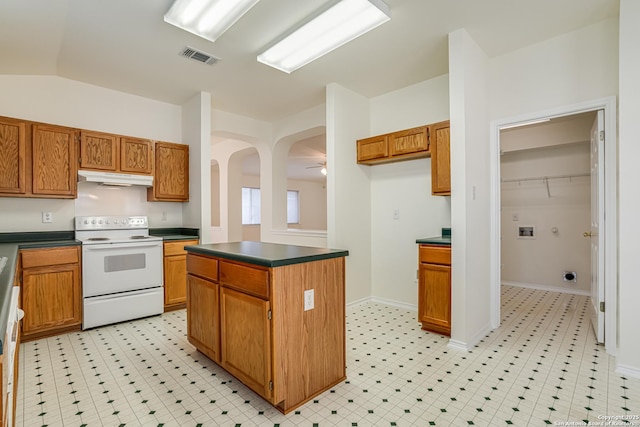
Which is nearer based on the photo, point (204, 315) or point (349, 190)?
point (204, 315)

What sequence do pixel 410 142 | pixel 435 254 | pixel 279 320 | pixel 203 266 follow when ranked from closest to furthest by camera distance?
pixel 279 320, pixel 203 266, pixel 435 254, pixel 410 142

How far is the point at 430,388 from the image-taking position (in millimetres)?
2102

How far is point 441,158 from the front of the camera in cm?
315

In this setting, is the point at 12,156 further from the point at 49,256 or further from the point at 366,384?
the point at 366,384

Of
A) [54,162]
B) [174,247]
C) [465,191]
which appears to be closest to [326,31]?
[465,191]

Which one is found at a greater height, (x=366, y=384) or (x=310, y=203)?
Result: (x=310, y=203)

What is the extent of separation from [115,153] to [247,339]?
295 centimetres

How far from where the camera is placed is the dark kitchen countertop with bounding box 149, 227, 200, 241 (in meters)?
3.98

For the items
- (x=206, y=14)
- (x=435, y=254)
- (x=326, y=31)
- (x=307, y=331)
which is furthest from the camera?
(x=435, y=254)


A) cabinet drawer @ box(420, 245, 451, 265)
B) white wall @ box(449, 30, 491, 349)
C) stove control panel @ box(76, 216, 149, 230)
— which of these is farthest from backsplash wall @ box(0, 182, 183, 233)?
white wall @ box(449, 30, 491, 349)

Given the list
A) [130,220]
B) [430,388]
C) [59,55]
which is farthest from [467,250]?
[59,55]

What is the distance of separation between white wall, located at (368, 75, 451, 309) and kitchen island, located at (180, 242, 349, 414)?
193 centimetres

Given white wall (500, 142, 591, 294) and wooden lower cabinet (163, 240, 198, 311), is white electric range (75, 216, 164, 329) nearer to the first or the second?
wooden lower cabinet (163, 240, 198, 311)

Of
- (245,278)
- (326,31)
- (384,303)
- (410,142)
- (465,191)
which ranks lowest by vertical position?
(384,303)
